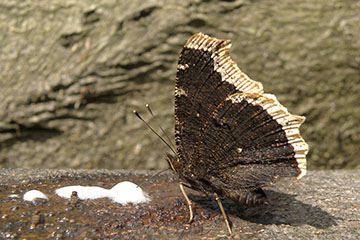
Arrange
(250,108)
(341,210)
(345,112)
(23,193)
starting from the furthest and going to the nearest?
(345,112) → (341,210) → (23,193) → (250,108)

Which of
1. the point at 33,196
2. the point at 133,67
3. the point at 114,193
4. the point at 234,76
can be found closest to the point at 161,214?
the point at 114,193

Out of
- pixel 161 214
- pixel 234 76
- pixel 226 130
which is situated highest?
pixel 234 76

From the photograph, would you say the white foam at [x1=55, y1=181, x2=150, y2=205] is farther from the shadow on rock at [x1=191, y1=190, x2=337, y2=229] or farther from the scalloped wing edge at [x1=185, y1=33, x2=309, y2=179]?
the scalloped wing edge at [x1=185, y1=33, x2=309, y2=179]

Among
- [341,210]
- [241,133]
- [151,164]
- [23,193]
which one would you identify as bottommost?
[151,164]

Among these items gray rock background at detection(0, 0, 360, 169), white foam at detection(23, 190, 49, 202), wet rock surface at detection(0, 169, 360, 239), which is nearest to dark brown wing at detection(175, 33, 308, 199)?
wet rock surface at detection(0, 169, 360, 239)

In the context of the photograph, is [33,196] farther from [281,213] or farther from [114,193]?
[281,213]

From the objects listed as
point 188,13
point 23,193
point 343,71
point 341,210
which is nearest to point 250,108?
point 341,210

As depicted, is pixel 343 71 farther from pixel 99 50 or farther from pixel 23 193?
pixel 23 193
